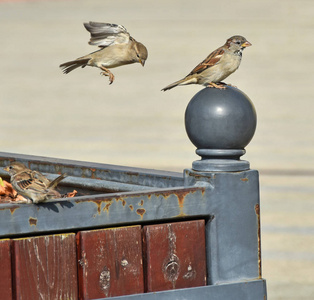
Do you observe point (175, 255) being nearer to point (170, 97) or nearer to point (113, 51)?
point (113, 51)

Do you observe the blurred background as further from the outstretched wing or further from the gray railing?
the gray railing

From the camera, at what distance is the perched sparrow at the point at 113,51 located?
19.4ft

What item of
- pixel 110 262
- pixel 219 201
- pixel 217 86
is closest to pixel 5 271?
pixel 110 262

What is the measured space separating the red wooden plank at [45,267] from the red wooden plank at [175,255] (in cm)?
26

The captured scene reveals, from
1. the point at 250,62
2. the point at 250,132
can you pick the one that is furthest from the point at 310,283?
the point at 250,62

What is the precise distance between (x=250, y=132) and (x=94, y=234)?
0.66 metres

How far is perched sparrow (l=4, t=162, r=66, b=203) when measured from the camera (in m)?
3.23

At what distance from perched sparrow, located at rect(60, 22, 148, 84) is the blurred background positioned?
1.90 meters

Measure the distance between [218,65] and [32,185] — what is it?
1.82 meters

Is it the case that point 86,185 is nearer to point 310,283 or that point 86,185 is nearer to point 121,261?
point 121,261

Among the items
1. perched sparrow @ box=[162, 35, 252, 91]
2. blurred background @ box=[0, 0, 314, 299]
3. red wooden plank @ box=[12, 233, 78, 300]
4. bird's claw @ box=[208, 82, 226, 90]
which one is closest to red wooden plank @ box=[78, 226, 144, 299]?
red wooden plank @ box=[12, 233, 78, 300]

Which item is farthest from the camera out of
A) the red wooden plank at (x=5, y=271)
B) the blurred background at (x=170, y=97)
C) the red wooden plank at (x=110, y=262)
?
the blurred background at (x=170, y=97)

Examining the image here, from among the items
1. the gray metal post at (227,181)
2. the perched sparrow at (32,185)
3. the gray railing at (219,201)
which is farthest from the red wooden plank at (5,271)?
the gray metal post at (227,181)

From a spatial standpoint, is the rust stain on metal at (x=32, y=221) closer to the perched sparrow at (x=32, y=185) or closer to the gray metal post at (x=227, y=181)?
the perched sparrow at (x=32, y=185)
